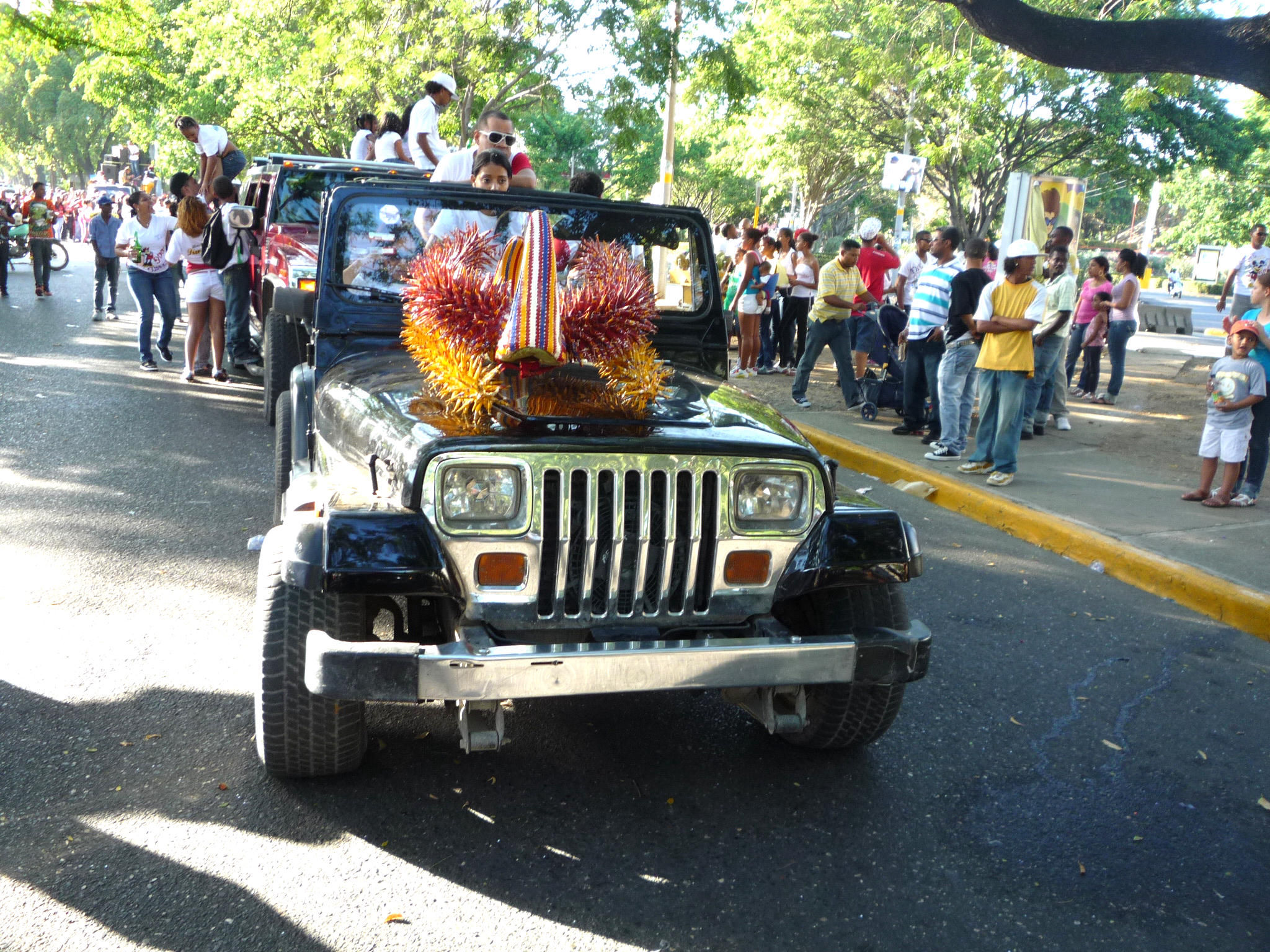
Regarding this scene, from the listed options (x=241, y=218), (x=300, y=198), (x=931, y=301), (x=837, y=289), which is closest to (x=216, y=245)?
(x=300, y=198)

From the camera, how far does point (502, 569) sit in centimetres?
309

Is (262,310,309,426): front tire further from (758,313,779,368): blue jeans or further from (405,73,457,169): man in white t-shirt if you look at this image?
(758,313,779,368): blue jeans

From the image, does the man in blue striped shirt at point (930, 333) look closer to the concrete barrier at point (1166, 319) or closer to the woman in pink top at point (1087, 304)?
the woman in pink top at point (1087, 304)

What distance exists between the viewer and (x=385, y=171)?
8.33 meters

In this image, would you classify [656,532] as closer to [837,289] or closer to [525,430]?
[525,430]

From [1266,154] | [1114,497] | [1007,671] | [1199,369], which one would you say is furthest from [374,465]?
[1266,154]

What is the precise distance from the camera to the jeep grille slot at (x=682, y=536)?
3.14 metres

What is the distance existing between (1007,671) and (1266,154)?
42.0m

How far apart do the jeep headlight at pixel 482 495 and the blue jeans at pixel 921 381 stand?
6.74 m

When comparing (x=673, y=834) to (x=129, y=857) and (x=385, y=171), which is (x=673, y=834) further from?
(x=385, y=171)

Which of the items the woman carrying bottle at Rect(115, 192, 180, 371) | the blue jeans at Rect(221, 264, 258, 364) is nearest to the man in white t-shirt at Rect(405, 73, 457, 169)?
the blue jeans at Rect(221, 264, 258, 364)

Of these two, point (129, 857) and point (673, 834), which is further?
point (673, 834)

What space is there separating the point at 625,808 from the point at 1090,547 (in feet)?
13.7

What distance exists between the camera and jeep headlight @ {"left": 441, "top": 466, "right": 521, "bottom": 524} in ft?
9.96
